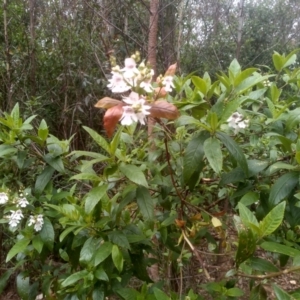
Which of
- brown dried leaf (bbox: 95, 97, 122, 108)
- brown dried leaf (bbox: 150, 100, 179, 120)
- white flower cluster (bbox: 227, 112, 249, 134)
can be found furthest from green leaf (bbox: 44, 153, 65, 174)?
white flower cluster (bbox: 227, 112, 249, 134)

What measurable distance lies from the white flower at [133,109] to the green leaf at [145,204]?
358mm

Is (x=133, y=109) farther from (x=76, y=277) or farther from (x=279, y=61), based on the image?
(x=279, y=61)

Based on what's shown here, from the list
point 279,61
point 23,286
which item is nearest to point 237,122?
point 279,61

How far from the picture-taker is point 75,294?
1.46 meters

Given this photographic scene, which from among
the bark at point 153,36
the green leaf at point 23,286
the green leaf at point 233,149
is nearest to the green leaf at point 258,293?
the green leaf at point 233,149

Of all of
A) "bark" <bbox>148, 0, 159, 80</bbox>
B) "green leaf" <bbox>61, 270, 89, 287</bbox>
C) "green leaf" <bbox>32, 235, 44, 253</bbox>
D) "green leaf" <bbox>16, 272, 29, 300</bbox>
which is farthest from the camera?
"bark" <bbox>148, 0, 159, 80</bbox>

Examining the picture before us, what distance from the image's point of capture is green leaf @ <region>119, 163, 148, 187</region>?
3.73ft

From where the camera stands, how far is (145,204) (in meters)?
1.25

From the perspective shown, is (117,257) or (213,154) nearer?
(213,154)

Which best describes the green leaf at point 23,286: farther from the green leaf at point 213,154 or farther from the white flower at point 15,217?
the green leaf at point 213,154

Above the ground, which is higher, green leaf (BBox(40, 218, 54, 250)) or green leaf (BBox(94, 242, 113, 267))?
green leaf (BBox(94, 242, 113, 267))

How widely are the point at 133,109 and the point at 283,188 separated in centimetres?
57

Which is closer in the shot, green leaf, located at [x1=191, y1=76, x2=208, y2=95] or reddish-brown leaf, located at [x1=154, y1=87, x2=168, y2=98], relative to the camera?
reddish-brown leaf, located at [x1=154, y1=87, x2=168, y2=98]

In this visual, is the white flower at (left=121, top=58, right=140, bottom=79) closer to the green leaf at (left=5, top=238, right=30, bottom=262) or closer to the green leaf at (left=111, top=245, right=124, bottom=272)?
the green leaf at (left=111, top=245, right=124, bottom=272)
